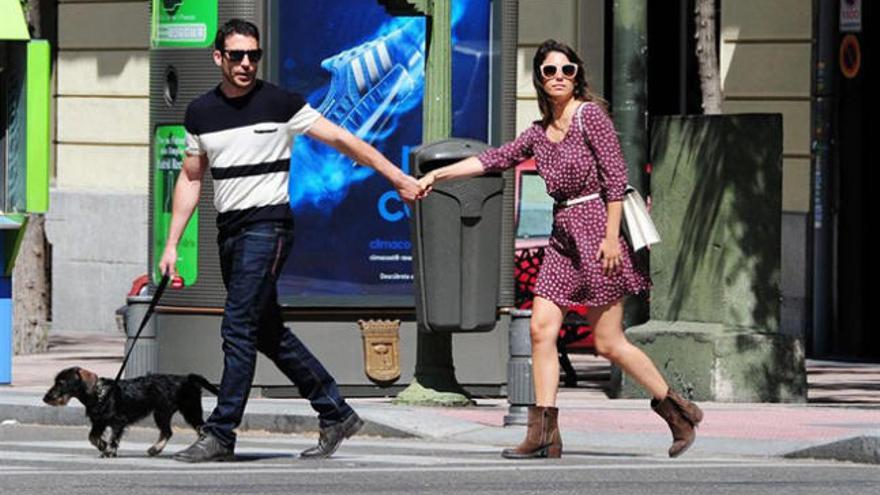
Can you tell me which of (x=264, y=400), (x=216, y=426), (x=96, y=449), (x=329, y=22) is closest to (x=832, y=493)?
(x=216, y=426)

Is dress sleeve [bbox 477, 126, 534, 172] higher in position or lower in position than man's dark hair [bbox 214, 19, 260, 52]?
lower

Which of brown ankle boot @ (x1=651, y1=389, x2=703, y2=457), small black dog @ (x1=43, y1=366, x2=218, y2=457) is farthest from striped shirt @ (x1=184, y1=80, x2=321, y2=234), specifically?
brown ankle boot @ (x1=651, y1=389, x2=703, y2=457)

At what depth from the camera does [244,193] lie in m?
11.2

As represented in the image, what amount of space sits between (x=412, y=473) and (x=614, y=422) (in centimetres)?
281

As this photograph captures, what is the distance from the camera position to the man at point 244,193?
36.9 ft

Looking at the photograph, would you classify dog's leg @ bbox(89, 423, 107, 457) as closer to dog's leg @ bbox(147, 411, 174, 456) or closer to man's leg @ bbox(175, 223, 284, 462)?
dog's leg @ bbox(147, 411, 174, 456)

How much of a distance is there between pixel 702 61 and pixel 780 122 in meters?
1.84

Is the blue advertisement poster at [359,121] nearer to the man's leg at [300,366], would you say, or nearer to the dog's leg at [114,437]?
the dog's leg at [114,437]

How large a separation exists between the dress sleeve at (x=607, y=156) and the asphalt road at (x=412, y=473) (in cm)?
117

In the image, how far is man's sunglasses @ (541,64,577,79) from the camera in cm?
1150

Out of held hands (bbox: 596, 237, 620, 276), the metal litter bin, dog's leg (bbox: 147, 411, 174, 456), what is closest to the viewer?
held hands (bbox: 596, 237, 620, 276)

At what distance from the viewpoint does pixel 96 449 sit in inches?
487

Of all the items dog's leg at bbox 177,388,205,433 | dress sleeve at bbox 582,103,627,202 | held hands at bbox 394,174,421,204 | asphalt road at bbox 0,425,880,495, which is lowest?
asphalt road at bbox 0,425,880,495

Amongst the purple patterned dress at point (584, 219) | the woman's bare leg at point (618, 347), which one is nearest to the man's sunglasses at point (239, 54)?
the purple patterned dress at point (584, 219)
